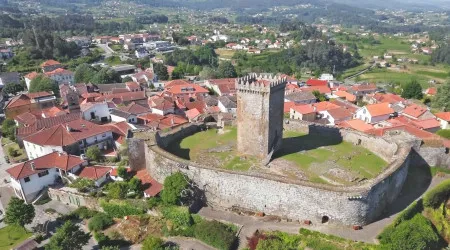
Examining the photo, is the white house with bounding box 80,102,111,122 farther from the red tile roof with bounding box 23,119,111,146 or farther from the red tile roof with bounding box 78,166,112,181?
the red tile roof with bounding box 78,166,112,181

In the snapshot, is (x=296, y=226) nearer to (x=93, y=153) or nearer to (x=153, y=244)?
(x=153, y=244)

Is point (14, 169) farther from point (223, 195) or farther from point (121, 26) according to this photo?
point (121, 26)

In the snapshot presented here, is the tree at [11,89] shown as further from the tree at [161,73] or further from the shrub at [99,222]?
the shrub at [99,222]

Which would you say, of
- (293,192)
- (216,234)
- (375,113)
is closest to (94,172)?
(216,234)

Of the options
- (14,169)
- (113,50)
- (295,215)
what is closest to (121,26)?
(113,50)

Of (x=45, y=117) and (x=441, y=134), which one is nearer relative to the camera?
(x=441, y=134)

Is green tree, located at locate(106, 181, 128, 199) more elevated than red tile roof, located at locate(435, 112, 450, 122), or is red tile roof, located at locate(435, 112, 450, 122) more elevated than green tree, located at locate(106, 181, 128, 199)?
green tree, located at locate(106, 181, 128, 199)

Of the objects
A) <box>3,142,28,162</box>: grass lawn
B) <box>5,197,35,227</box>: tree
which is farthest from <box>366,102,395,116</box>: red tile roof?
<box>3,142,28,162</box>: grass lawn
